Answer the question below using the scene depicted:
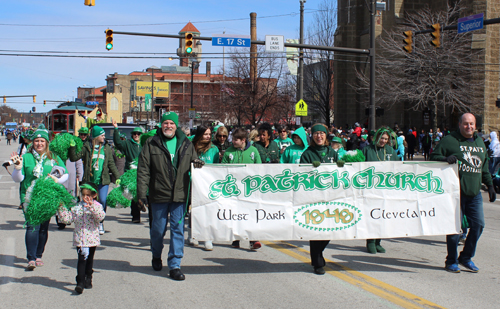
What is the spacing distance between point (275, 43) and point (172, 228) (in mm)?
14030

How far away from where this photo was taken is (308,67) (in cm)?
3994

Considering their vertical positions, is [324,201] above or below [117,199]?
above

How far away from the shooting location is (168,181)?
588 centimetres

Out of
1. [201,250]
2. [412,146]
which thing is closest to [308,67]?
[412,146]

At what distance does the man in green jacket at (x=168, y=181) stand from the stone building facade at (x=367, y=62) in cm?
1981

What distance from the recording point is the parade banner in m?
6.09

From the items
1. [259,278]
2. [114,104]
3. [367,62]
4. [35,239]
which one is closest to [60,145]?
[35,239]

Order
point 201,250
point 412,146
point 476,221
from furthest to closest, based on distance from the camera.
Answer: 1. point 412,146
2. point 201,250
3. point 476,221

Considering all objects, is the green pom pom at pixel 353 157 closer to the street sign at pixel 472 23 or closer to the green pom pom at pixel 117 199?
the green pom pom at pixel 117 199

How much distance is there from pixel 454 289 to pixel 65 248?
5.38 meters

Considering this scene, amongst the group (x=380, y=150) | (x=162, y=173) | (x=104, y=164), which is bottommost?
(x=104, y=164)

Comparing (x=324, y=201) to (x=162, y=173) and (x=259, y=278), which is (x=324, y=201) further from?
(x=162, y=173)

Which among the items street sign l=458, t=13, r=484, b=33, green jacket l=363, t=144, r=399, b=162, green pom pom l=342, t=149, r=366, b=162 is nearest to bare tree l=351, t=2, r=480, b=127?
street sign l=458, t=13, r=484, b=33

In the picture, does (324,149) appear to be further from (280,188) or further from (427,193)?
(427,193)
